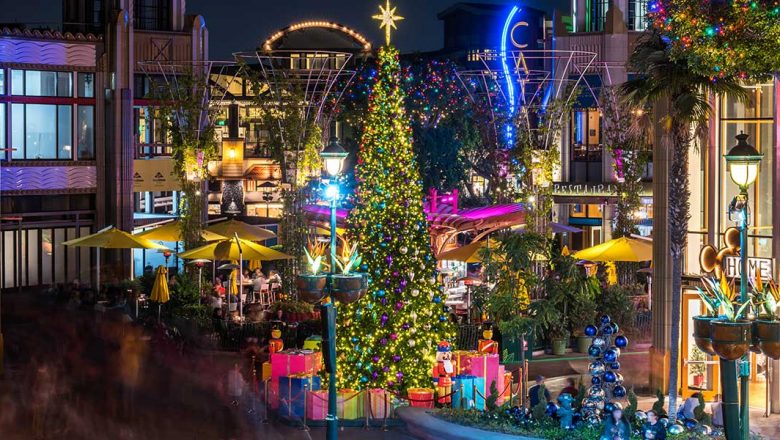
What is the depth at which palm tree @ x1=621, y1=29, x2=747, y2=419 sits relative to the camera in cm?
2178

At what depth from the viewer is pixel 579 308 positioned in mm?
31891

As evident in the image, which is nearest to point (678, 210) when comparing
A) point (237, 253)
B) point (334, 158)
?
point (334, 158)

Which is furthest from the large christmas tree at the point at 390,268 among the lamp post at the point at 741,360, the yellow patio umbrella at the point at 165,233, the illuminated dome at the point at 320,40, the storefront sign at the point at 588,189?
the illuminated dome at the point at 320,40

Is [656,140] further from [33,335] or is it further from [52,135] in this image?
[52,135]

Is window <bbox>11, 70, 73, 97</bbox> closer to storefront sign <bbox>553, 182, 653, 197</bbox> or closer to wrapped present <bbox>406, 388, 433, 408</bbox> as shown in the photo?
storefront sign <bbox>553, 182, 653, 197</bbox>

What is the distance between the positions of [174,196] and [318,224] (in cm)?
1813

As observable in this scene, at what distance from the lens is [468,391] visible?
23.3 metres

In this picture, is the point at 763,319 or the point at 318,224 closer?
the point at 763,319

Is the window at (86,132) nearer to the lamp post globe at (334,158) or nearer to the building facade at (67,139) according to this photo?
the building facade at (67,139)

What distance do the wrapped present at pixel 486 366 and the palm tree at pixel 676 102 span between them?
3503 millimetres

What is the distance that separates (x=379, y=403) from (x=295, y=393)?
1.55 metres

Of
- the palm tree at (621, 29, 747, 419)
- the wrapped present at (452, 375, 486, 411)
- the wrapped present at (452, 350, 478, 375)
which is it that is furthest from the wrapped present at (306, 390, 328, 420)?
the palm tree at (621, 29, 747, 419)

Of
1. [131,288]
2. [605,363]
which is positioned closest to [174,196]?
[131,288]

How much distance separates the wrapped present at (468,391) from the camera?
75.7ft
